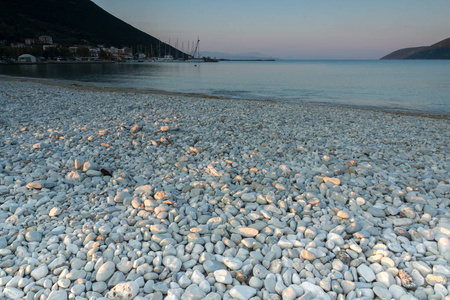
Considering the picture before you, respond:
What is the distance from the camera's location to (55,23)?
17375cm

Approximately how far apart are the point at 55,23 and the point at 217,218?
21535 centimetres

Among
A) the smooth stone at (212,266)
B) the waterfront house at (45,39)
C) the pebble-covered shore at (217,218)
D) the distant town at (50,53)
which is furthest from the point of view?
the waterfront house at (45,39)

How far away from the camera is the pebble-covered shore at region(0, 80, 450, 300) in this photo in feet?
8.63

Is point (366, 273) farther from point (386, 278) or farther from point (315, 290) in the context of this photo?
point (315, 290)

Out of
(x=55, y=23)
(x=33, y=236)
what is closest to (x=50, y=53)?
(x=55, y=23)

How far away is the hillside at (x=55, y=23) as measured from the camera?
143625mm

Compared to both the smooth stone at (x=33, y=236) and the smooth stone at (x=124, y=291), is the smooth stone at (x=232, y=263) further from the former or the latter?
the smooth stone at (x=33, y=236)

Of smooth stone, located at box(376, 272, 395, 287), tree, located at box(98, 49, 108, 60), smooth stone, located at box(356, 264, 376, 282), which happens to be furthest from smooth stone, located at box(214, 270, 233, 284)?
tree, located at box(98, 49, 108, 60)

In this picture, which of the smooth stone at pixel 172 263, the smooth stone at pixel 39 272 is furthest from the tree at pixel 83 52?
the smooth stone at pixel 172 263

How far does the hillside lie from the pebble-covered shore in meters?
165

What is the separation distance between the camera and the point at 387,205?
165 inches

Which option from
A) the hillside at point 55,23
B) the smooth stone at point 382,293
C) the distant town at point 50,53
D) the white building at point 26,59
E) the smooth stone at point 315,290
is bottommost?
the smooth stone at point 382,293

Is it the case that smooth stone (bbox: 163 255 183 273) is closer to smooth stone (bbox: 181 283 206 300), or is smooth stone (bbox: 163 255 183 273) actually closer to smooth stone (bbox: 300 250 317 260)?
smooth stone (bbox: 181 283 206 300)

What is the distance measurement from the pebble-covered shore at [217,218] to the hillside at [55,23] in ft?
542
